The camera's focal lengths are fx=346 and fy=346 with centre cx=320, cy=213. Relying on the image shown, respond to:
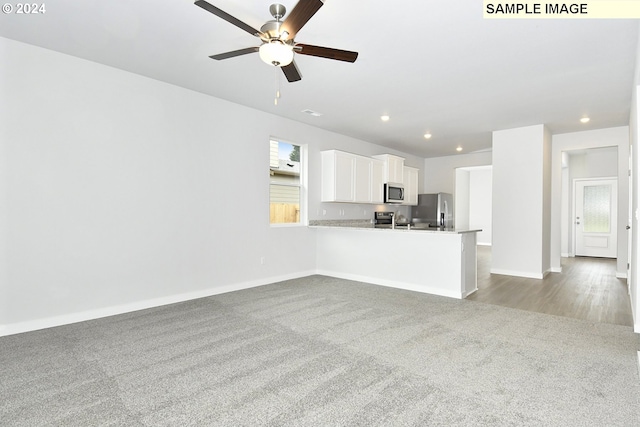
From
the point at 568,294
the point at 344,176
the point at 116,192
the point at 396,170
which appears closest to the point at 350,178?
the point at 344,176

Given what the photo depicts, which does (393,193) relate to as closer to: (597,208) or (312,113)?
(312,113)

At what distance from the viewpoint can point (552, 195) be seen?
668cm

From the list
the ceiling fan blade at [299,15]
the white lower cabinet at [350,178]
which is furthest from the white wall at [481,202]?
the ceiling fan blade at [299,15]

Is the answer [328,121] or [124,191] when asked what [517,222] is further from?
[124,191]

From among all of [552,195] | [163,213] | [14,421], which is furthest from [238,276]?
[552,195]

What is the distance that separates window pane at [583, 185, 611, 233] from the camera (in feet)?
28.3

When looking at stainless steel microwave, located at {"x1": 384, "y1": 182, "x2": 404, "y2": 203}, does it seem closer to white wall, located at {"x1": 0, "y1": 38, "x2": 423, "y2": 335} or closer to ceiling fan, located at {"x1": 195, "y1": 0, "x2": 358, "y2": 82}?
white wall, located at {"x1": 0, "y1": 38, "x2": 423, "y2": 335}

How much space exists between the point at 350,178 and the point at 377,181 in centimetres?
93

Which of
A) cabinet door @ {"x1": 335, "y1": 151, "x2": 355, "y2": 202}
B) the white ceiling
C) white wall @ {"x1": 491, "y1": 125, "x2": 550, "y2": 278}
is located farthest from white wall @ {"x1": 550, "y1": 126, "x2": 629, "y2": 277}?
cabinet door @ {"x1": 335, "y1": 151, "x2": 355, "y2": 202}

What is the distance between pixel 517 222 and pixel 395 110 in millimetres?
3117

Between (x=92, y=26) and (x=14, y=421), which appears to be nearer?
(x=14, y=421)

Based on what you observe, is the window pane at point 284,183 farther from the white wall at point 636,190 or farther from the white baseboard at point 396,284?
the white wall at point 636,190

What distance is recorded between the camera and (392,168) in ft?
24.6

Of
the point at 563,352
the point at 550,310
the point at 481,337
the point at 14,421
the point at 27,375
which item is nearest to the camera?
the point at 14,421
